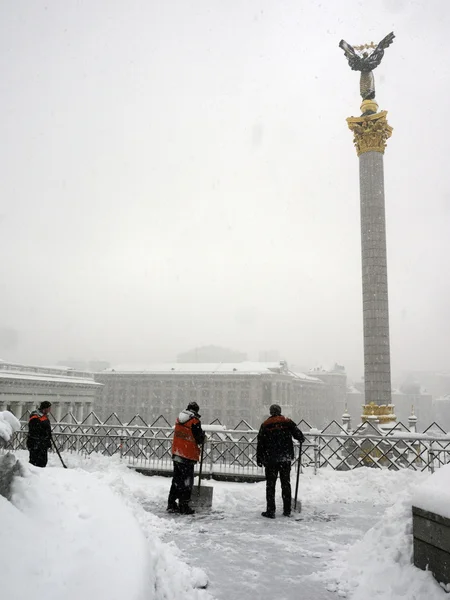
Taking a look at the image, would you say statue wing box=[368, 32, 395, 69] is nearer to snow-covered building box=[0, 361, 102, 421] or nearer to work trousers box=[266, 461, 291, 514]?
work trousers box=[266, 461, 291, 514]

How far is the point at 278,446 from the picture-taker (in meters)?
8.41

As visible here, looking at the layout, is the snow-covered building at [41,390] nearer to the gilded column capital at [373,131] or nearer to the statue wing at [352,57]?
the gilded column capital at [373,131]

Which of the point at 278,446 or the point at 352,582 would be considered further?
the point at 278,446

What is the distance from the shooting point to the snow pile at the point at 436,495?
4.44 metres

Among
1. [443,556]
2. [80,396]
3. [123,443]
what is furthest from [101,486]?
[80,396]

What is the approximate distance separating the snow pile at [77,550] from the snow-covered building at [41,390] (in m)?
38.5

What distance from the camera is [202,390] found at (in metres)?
97.6

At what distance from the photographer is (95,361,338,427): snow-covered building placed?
311 ft

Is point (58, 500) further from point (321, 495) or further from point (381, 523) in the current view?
point (321, 495)

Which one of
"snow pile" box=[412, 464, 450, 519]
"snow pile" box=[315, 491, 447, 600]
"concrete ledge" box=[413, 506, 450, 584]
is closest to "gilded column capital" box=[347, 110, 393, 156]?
"snow pile" box=[315, 491, 447, 600]

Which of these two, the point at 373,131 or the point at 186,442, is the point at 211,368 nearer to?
the point at 373,131

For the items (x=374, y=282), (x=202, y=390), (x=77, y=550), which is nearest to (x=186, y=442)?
(x=77, y=550)

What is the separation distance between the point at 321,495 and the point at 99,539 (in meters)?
7.28

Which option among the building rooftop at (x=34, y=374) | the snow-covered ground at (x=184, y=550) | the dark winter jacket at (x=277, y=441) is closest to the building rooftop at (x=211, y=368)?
the building rooftop at (x=34, y=374)
